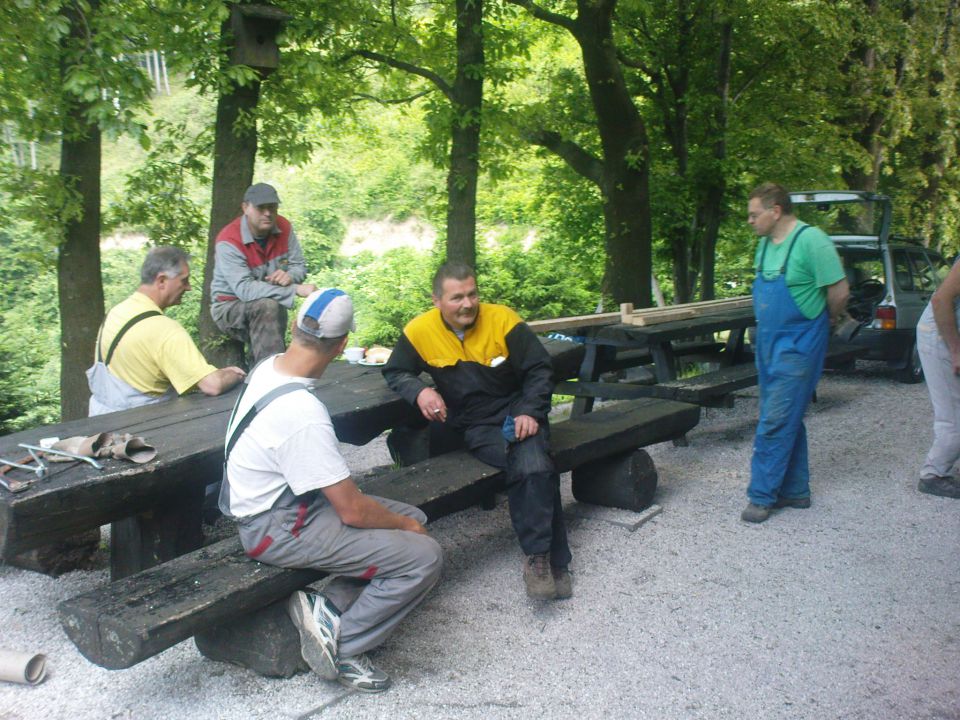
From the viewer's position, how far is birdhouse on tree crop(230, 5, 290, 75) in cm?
737

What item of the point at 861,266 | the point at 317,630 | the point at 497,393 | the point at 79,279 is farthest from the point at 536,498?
the point at 861,266

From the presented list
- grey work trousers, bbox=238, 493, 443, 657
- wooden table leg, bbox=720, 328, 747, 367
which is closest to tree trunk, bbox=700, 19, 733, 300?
wooden table leg, bbox=720, 328, 747, 367

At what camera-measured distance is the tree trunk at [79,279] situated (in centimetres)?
778

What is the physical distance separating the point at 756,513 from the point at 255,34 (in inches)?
211

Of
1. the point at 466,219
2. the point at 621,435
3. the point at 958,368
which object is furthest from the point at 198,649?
the point at 466,219

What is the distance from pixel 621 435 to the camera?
5570 millimetres

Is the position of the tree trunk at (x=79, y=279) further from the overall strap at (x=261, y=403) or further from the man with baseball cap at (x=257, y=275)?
the overall strap at (x=261, y=403)

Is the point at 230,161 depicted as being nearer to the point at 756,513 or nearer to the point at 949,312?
the point at 756,513

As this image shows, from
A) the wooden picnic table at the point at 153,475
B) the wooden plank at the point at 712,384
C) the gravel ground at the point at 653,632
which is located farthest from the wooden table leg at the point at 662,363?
the wooden picnic table at the point at 153,475

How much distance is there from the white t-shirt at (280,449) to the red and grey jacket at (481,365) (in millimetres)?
1295

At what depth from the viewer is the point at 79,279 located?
7797mm

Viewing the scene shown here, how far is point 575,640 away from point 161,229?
21.9ft

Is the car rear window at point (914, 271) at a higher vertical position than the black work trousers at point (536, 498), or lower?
higher

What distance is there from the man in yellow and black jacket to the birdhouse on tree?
3.81 meters
